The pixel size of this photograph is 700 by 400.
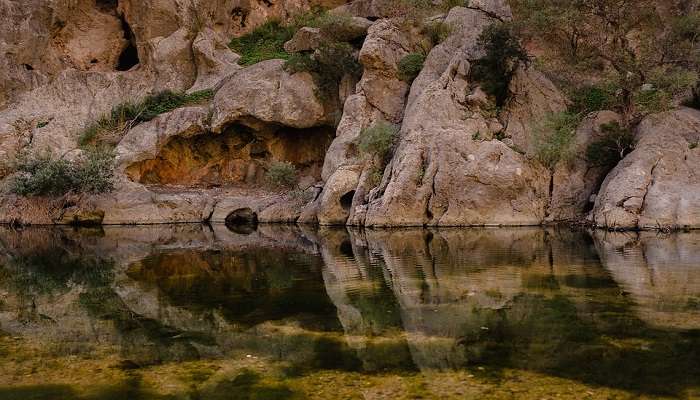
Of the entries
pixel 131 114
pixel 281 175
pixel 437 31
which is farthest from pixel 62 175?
pixel 437 31

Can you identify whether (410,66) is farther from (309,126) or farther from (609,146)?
(609,146)

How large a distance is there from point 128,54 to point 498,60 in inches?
1126

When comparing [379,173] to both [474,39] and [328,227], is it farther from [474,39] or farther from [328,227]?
[474,39]

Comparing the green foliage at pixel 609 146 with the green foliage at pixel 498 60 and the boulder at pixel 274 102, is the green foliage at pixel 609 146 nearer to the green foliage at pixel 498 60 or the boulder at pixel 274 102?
the green foliage at pixel 498 60

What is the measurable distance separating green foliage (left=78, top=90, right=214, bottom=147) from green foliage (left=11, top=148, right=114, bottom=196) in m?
5.04

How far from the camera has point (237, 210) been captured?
34.1 meters

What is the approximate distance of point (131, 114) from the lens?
128ft

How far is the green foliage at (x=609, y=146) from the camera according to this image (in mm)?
25234

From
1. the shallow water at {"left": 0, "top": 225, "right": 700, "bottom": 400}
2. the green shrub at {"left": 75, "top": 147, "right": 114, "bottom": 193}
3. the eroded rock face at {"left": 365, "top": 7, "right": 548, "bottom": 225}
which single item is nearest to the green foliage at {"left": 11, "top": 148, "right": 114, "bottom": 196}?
the green shrub at {"left": 75, "top": 147, "right": 114, "bottom": 193}

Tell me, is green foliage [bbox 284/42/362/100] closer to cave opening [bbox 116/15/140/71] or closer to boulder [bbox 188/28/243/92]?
boulder [bbox 188/28/243/92]

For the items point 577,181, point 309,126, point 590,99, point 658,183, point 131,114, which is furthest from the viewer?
point 131,114

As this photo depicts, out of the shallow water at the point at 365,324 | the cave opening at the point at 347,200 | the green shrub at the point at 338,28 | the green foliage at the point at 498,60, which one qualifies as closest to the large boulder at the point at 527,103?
the green foliage at the point at 498,60

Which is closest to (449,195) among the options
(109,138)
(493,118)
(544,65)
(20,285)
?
(493,118)

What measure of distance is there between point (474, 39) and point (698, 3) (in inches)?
430
